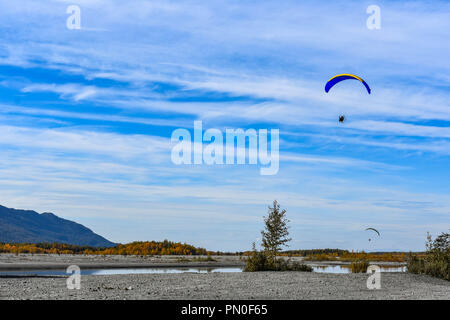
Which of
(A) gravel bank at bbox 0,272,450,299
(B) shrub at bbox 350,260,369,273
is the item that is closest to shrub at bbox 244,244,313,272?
(B) shrub at bbox 350,260,369,273

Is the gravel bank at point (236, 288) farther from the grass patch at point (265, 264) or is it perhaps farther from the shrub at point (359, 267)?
the shrub at point (359, 267)

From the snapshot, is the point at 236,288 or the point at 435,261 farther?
the point at 435,261

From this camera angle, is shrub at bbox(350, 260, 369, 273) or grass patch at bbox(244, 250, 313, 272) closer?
grass patch at bbox(244, 250, 313, 272)

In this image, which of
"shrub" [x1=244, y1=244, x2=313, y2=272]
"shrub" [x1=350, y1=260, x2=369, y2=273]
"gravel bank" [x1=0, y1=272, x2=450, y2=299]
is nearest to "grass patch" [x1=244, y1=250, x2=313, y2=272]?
"shrub" [x1=244, y1=244, x2=313, y2=272]

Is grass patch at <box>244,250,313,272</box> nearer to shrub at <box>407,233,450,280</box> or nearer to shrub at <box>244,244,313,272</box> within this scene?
shrub at <box>244,244,313,272</box>

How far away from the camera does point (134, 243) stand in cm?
9481

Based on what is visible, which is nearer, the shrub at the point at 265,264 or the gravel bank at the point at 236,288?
the gravel bank at the point at 236,288

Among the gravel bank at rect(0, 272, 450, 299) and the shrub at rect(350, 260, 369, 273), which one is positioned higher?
the gravel bank at rect(0, 272, 450, 299)

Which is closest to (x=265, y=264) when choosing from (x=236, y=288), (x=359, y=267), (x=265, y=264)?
(x=265, y=264)

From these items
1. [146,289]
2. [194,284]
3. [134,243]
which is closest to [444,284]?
[194,284]

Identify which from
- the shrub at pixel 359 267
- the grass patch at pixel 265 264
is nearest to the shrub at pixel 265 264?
the grass patch at pixel 265 264

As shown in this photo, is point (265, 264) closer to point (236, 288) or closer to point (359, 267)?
point (359, 267)

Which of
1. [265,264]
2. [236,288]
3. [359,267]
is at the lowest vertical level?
[359,267]

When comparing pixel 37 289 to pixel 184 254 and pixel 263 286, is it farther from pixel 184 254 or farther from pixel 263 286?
pixel 184 254
